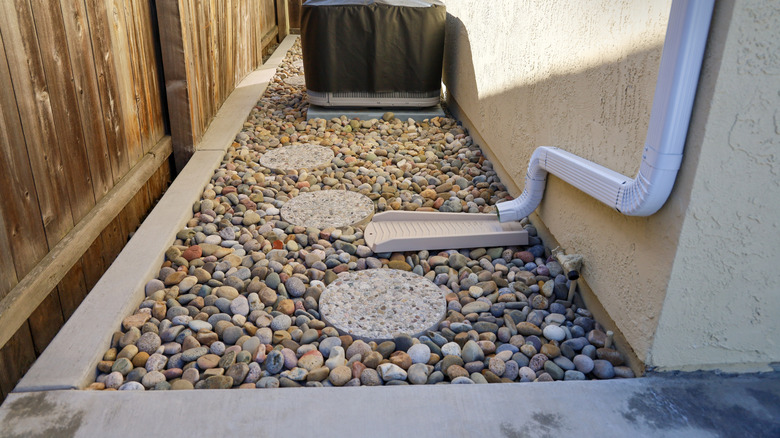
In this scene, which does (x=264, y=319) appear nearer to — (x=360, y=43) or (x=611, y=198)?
(x=611, y=198)

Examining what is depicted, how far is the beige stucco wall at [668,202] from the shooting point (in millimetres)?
1224

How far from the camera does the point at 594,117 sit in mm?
1773

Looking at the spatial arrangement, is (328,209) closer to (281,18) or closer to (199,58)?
(199,58)

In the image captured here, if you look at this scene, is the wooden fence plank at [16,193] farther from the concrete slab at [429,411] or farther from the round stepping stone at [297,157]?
the round stepping stone at [297,157]

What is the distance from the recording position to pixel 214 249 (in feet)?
7.36

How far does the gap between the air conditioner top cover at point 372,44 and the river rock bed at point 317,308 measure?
119 centimetres

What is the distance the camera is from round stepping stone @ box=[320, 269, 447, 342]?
5.87 feet

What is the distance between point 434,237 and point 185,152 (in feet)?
5.36

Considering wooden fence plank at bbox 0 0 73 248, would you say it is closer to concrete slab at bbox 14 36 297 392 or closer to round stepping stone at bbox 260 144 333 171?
concrete slab at bbox 14 36 297 392

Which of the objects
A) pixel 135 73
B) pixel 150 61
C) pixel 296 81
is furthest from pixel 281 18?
pixel 135 73

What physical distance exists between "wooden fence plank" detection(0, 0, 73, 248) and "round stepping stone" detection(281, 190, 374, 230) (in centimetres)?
95

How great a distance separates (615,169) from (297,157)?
6.97ft

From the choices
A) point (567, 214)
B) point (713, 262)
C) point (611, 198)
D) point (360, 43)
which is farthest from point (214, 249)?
point (360, 43)

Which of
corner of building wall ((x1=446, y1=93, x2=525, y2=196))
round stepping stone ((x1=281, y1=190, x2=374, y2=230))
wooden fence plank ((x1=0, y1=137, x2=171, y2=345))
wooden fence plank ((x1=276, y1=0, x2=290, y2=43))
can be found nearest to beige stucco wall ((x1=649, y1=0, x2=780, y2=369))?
corner of building wall ((x1=446, y1=93, x2=525, y2=196))
